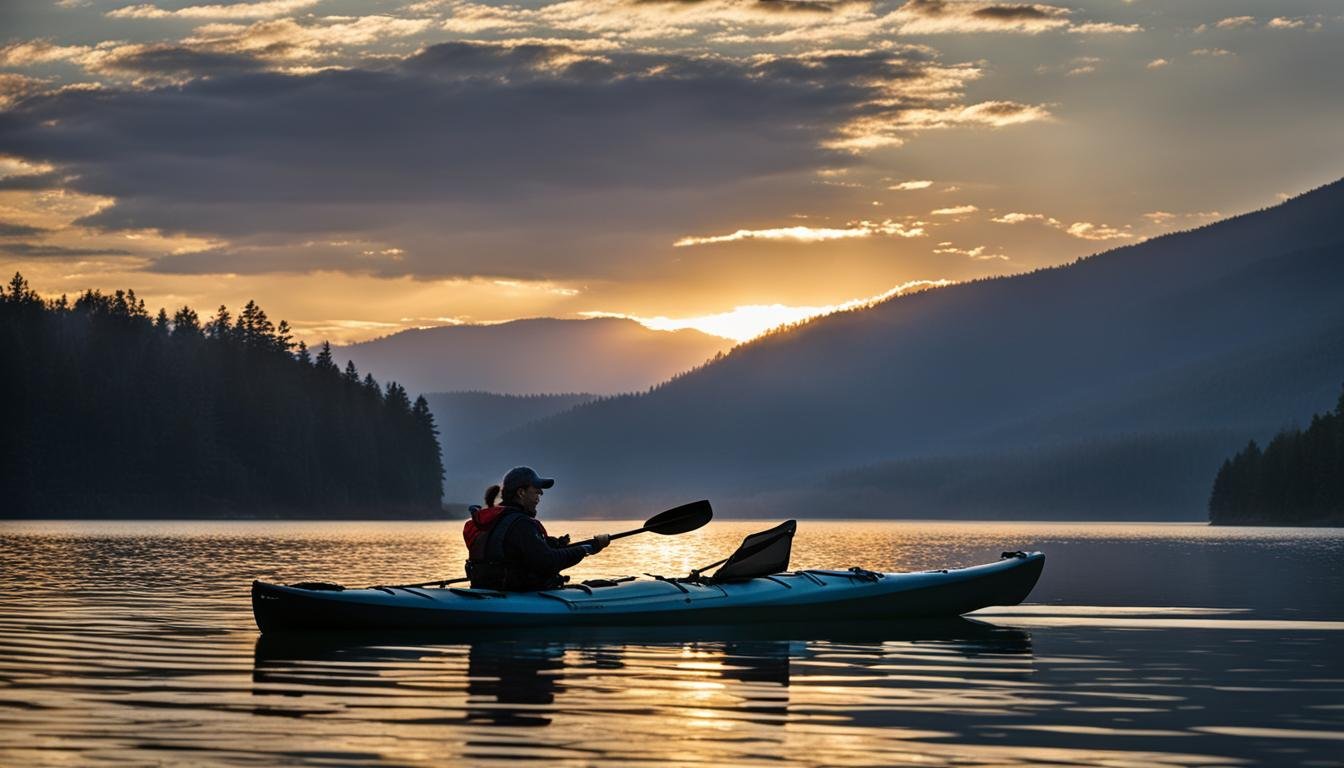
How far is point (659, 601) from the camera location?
25.2 meters

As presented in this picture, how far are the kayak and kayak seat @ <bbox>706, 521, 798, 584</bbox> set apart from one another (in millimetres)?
206

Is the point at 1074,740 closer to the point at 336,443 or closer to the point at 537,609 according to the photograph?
the point at 537,609

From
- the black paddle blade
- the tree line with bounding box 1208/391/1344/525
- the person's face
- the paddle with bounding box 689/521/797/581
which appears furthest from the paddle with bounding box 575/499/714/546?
the tree line with bounding box 1208/391/1344/525

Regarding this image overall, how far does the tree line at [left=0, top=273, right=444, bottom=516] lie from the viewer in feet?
488

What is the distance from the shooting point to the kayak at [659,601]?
2366cm

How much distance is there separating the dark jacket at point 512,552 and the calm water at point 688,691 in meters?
0.96

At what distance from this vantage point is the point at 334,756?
1309cm

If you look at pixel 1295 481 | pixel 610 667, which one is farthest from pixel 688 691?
pixel 1295 481

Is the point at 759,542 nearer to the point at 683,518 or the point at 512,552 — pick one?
the point at 683,518

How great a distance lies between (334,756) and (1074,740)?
19.8 ft

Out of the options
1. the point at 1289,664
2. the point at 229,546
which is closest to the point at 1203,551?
the point at 229,546

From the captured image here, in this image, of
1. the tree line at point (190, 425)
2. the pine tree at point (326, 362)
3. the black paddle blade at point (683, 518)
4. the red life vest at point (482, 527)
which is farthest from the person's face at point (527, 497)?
the pine tree at point (326, 362)

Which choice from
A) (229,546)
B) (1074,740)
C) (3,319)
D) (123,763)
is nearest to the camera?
(123,763)

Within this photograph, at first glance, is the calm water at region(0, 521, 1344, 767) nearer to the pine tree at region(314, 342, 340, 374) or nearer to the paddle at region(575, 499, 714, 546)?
the paddle at region(575, 499, 714, 546)
